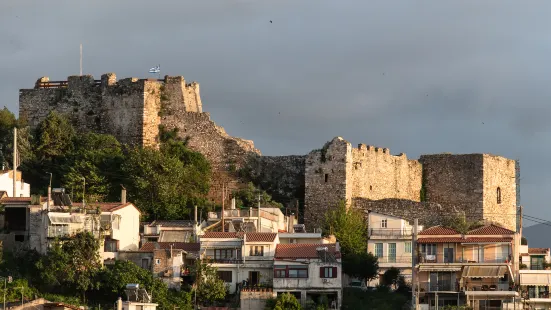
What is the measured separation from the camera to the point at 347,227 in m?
81.9

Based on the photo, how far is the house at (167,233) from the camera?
3059 inches

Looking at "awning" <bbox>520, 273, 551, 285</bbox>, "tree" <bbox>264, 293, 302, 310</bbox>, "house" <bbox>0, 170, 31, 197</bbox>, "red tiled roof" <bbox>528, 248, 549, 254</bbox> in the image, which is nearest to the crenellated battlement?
"house" <bbox>0, 170, 31, 197</bbox>

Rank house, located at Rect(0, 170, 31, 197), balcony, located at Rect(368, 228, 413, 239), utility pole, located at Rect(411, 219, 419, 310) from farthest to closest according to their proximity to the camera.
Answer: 1. house, located at Rect(0, 170, 31, 197)
2. balcony, located at Rect(368, 228, 413, 239)
3. utility pole, located at Rect(411, 219, 419, 310)

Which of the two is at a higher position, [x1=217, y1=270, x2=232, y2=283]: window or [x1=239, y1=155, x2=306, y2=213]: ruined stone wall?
[x1=239, y1=155, x2=306, y2=213]: ruined stone wall

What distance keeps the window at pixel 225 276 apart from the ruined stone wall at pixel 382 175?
13.9 metres

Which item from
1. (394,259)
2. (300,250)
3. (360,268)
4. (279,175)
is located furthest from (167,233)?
(279,175)

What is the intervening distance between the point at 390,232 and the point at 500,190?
47.2ft

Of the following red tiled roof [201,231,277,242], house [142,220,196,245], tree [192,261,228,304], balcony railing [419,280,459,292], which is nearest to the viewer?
tree [192,261,228,304]

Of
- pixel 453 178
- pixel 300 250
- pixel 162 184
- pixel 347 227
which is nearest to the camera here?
pixel 300 250

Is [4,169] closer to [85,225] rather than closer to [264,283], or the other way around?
[85,225]

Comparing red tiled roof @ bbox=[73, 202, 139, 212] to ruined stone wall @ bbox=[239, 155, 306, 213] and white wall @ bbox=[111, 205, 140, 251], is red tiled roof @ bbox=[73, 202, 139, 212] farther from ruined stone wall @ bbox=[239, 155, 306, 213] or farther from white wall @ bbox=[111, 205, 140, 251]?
ruined stone wall @ bbox=[239, 155, 306, 213]

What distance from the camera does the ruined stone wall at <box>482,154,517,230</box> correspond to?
9100cm

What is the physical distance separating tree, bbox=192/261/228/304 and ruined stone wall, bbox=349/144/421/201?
49.6 ft

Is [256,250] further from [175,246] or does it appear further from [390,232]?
[390,232]
